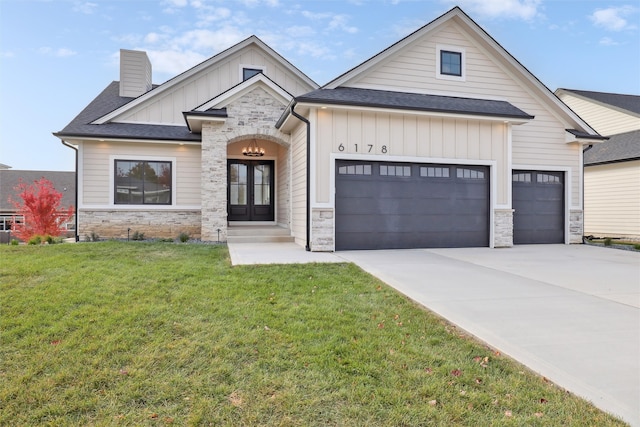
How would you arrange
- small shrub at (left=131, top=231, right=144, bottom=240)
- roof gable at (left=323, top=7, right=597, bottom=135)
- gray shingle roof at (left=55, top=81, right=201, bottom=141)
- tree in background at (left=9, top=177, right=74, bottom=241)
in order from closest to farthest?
1. roof gable at (left=323, top=7, right=597, bottom=135)
2. gray shingle roof at (left=55, top=81, right=201, bottom=141)
3. small shrub at (left=131, top=231, right=144, bottom=240)
4. tree in background at (left=9, top=177, right=74, bottom=241)

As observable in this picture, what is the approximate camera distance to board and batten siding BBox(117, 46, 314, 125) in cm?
1284

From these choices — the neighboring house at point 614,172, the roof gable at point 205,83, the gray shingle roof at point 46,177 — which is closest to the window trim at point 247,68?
the roof gable at point 205,83

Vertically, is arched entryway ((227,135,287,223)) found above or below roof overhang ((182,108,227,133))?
below

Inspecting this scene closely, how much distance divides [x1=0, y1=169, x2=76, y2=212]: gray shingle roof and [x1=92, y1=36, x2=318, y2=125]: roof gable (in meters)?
18.8

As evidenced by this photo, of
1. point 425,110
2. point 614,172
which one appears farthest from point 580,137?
point 614,172

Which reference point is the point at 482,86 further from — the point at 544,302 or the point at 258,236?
the point at 544,302

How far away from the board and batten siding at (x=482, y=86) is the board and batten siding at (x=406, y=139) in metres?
0.22

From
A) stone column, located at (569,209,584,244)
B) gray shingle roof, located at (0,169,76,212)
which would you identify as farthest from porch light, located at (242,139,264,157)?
gray shingle roof, located at (0,169,76,212)

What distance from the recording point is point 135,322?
13.2ft

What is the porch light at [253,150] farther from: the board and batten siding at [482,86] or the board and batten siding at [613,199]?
the board and batten siding at [613,199]

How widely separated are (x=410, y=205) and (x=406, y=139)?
1.80m

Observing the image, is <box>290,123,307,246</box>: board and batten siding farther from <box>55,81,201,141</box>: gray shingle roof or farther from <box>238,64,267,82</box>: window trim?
<box>238,64,267,82</box>: window trim

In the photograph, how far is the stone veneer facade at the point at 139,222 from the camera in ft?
38.6

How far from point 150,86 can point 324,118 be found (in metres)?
10.1
